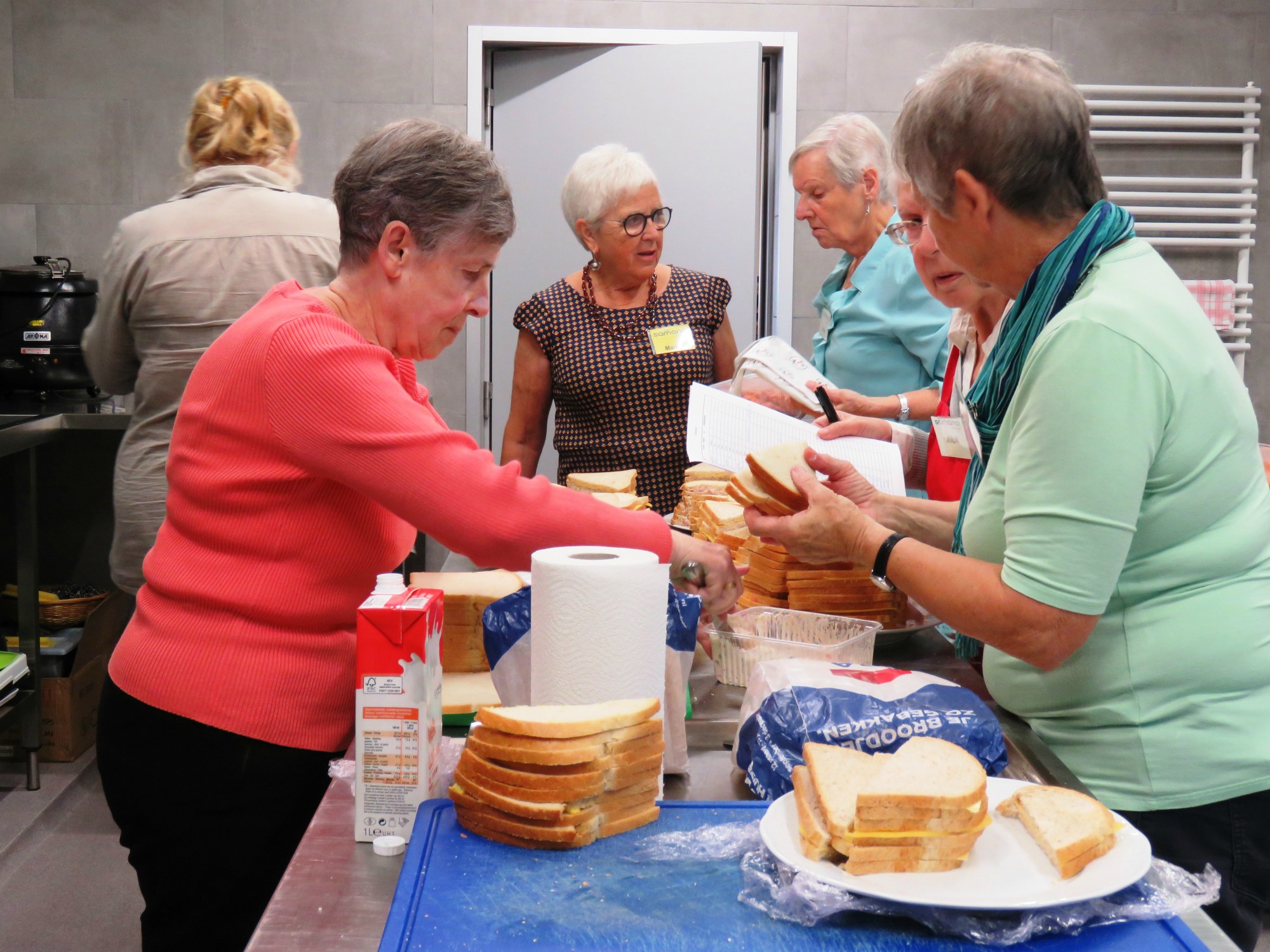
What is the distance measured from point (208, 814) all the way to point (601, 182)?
224 cm

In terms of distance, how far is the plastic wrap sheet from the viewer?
37.7 inches

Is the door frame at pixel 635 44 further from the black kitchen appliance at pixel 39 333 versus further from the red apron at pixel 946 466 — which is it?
the red apron at pixel 946 466

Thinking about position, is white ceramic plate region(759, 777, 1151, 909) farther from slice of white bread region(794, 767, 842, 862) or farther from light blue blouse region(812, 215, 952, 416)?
light blue blouse region(812, 215, 952, 416)

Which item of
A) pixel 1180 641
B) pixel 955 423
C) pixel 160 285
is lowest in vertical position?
pixel 1180 641

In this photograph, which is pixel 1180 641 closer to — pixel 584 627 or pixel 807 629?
pixel 807 629

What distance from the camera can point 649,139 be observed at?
15.2ft

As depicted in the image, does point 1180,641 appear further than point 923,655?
No

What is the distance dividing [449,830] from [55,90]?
440cm

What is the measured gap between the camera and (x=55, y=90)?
4.52m

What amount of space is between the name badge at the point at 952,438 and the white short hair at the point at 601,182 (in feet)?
4.62

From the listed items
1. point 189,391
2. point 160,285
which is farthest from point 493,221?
point 160,285

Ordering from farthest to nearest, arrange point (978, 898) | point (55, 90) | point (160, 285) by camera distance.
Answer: point (55, 90), point (160, 285), point (978, 898)

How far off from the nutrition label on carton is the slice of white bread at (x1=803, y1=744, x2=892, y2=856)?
397 millimetres

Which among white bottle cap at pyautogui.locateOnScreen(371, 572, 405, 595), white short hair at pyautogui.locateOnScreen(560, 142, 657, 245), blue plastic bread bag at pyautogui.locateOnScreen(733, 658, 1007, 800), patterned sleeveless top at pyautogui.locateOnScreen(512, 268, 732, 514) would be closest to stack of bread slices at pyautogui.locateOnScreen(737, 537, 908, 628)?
blue plastic bread bag at pyautogui.locateOnScreen(733, 658, 1007, 800)
